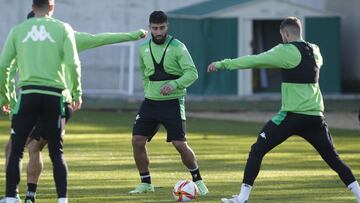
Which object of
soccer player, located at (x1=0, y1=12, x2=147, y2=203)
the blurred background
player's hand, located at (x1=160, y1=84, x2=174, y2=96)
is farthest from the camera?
the blurred background

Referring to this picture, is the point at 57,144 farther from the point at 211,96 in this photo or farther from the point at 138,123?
the point at 211,96

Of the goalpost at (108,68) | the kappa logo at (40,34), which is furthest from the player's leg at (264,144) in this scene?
the goalpost at (108,68)

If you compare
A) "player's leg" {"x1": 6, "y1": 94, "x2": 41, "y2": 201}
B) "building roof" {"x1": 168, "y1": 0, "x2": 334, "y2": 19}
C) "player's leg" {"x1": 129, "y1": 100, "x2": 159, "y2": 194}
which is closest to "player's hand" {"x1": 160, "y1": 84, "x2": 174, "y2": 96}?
"player's leg" {"x1": 129, "y1": 100, "x2": 159, "y2": 194}

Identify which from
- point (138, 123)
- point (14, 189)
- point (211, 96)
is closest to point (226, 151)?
point (138, 123)

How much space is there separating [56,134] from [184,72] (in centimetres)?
267

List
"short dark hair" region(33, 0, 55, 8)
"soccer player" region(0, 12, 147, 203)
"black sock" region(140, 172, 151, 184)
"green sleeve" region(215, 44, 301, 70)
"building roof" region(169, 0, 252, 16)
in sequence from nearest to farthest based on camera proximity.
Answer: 1. "short dark hair" region(33, 0, 55, 8)
2. "soccer player" region(0, 12, 147, 203)
3. "green sleeve" region(215, 44, 301, 70)
4. "black sock" region(140, 172, 151, 184)
5. "building roof" region(169, 0, 252, 16)

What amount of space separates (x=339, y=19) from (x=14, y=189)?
2522 cm

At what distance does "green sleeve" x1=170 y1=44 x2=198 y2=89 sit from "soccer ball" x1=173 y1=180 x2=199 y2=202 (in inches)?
45.9

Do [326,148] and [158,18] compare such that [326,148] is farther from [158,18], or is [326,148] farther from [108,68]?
[108,68]

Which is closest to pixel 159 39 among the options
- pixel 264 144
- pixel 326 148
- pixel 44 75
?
pixel 264 144

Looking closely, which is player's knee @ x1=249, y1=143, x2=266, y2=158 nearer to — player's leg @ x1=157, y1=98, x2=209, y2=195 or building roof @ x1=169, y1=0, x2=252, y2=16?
player's leg @ x1=157, y1=98, x2=209, y2=195

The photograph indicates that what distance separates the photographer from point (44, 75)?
11.0m

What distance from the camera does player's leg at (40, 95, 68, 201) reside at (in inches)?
434

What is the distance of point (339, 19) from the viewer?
35.4 metres
